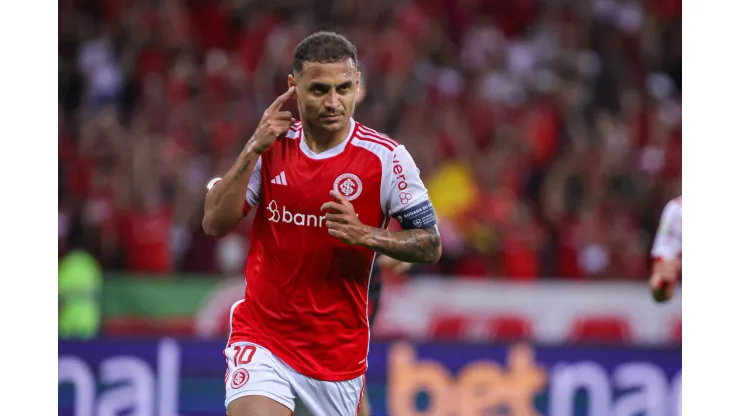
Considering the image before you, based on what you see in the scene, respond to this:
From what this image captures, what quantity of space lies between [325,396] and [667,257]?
9.12 feet

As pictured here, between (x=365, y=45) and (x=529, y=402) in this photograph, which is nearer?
(x=529, y=402)

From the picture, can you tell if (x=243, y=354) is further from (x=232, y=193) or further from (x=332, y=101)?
(x=332, y=101)

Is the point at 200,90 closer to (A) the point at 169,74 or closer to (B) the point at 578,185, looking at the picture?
(A) the point at 169,74

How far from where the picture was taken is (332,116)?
4.93 m

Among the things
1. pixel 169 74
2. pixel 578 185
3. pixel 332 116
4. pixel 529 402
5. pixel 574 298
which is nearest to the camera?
pixel 332 116

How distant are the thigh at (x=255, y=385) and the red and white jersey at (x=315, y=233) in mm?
62

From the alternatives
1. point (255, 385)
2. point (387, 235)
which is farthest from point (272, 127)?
point (255, 385)

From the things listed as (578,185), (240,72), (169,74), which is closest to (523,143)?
(578,185)

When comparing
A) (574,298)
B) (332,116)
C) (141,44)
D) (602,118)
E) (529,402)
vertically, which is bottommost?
(529,402)

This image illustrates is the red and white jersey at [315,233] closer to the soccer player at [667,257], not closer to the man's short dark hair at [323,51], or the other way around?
the man's short dark hair at [323,51]

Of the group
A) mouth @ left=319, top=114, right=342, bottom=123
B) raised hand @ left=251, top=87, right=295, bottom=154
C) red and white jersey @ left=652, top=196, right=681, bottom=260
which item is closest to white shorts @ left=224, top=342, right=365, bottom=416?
raised hand @ left=251, top=87, right=295, bottom=154

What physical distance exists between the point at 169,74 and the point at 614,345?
7.33 metres

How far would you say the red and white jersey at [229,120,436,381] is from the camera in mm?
5031

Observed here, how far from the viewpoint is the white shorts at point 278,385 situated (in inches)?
195
